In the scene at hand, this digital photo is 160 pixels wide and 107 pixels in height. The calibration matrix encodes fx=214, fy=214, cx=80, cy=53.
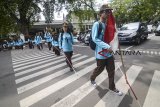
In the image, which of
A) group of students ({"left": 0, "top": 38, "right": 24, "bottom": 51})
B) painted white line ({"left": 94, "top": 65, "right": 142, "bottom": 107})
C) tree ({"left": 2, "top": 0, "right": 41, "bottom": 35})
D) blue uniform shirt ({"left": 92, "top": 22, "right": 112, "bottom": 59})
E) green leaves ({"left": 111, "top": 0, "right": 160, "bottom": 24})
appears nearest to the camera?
painted white line ({"left": 94, "top": 65, "right": 142, "bottom": 107})

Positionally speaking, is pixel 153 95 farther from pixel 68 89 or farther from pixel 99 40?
pixel 68 89

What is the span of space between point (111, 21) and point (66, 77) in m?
2.95

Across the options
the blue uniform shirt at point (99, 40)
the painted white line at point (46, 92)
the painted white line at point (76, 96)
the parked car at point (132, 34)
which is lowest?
the painted white line at point (46, 92)

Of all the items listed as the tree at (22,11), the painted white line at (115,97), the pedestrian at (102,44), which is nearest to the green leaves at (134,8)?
the tree at (22,11)

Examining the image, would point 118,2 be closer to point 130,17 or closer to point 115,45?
point 130,17

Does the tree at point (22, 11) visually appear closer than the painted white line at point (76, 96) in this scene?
No

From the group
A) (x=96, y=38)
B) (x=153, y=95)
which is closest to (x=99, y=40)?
(x=96, y=38)

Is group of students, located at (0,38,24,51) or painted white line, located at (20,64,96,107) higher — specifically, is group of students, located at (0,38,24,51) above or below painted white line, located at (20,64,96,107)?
below

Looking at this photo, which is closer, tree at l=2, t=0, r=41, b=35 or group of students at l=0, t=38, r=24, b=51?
group of students at l=0, t=38, r=24, b=51

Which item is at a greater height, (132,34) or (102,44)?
(102,44)

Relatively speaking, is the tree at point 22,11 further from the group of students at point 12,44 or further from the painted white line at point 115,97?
the painted white line at point 115,97

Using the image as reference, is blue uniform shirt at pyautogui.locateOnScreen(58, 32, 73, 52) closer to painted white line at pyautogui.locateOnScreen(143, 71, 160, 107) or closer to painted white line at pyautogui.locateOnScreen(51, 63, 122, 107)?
painted white line at pyautogui.locateOnScreen(51, 63, 122, 107)

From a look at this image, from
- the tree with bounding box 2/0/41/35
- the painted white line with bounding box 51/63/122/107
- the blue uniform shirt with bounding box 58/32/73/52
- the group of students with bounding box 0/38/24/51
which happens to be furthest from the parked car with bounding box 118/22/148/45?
the tree with bounding box 2/0/41/35

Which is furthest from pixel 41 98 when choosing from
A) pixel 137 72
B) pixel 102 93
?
pixel 137 72
